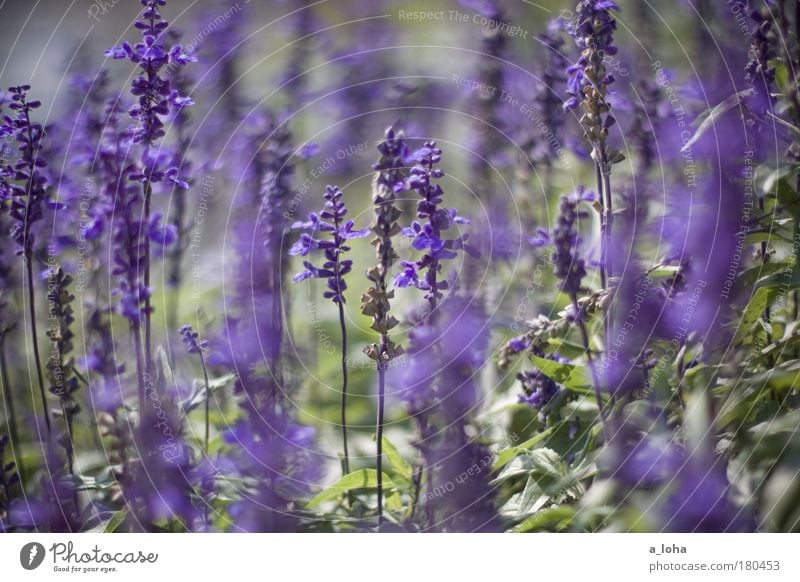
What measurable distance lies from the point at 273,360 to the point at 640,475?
56cm

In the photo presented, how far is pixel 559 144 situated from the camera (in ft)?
4.75

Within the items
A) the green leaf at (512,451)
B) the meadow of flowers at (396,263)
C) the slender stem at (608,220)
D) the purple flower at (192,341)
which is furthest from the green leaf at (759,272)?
the purple flower at (192,341)

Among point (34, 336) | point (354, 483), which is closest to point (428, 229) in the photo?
point (354, 483)

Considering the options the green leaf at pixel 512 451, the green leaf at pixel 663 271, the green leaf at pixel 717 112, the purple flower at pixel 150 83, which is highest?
the purple flower at pixel 150 83

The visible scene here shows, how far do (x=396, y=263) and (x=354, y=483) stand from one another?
13.4 inches

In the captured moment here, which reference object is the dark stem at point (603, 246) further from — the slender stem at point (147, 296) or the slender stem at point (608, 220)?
the slender stem at point (147, 296)

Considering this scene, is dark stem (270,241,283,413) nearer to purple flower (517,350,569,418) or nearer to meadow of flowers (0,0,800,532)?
meadow of flowers (0,0,800,532)

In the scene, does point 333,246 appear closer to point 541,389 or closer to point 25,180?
point 541,389

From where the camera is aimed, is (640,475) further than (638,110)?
No

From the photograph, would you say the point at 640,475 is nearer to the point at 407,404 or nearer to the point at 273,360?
the point at 407,404

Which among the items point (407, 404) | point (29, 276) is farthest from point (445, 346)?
point (29, 276)

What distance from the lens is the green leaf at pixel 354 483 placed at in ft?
4.32

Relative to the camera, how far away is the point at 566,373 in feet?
4.26

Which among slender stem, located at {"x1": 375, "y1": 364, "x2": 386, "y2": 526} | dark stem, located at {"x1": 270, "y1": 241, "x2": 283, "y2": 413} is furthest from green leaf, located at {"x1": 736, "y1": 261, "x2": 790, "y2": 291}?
dark stem, located at {"x1": 270, "y1": 241, "x2": 283, "y2": 413}
